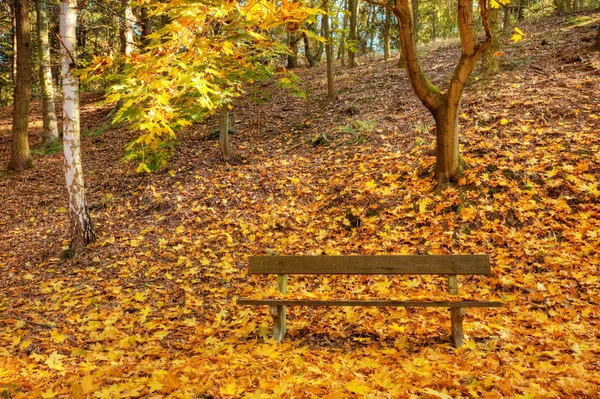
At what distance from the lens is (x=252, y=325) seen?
464 centimetres

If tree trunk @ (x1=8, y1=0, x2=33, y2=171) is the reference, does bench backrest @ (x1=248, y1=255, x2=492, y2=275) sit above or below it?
below

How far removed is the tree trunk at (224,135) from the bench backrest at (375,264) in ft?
18.5

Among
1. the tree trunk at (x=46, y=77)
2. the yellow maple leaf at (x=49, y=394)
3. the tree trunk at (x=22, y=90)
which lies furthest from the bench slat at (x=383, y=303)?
the tree trunk at (x=46, y=77)

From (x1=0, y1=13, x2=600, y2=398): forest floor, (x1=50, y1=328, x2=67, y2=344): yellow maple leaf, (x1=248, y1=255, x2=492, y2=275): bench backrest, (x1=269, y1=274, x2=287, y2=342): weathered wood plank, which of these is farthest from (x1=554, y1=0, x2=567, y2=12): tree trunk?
(x1=50, y1=328, x2=67, y2=344): yellow maple leaf

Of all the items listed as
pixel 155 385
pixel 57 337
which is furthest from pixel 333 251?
pixel 57 337

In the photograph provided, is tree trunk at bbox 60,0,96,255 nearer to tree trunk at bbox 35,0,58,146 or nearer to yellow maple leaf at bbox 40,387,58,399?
yellow maple leaf at bbox 40,387,58,399

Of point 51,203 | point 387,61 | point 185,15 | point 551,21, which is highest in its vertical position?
point 551,21

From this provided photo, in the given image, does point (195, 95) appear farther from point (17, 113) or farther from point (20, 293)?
point (17, 113)

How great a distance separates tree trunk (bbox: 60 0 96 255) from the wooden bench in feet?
13.4

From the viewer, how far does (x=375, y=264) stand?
4020 mm

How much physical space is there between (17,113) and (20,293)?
24.0 ft

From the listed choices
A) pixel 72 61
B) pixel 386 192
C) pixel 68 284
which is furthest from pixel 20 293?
pixel 386 192

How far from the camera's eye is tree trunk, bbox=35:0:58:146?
12.4 m

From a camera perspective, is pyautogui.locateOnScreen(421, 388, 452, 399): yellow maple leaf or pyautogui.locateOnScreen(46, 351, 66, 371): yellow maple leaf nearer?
pyautogui.locateOnScreen(421, 388, 452, 399): yellow maple leaf
